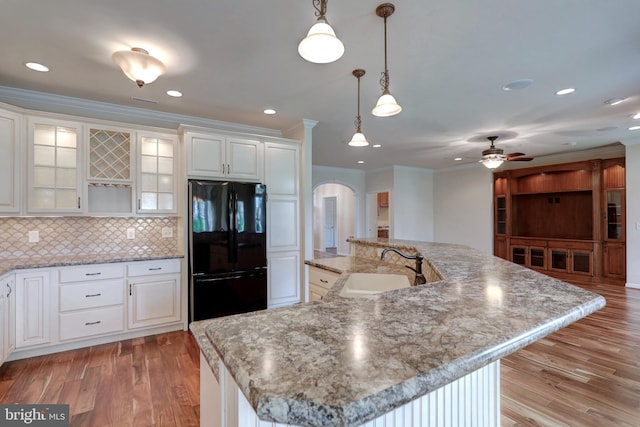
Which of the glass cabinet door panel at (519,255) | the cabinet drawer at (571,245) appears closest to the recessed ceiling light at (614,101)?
the cabinet drawer at (571,245)

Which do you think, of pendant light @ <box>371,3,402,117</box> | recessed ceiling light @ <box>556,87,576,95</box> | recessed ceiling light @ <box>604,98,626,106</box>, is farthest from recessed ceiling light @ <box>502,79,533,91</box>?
pendant light @ <box>371,3,402,117</box>

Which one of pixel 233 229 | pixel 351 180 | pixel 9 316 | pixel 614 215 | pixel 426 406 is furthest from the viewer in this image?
pixel 351 180

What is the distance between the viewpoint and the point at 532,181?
6.64m

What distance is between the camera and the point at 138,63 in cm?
228

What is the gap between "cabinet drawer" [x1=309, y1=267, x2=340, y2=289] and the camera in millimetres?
2472

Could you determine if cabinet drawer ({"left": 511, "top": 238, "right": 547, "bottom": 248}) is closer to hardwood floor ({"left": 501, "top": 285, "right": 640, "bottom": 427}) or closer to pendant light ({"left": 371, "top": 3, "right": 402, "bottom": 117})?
hardwood floor ({"left": 501, "top": 285, "right": 640, "bottom": 427})

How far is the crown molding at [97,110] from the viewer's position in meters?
3.07

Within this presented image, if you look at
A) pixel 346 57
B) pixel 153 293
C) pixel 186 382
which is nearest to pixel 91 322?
pixel 153 293

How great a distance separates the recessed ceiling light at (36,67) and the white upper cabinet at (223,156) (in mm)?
1249

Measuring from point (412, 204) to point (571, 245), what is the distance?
3.38 meters

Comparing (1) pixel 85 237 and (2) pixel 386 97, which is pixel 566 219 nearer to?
(2) pixel 386 97

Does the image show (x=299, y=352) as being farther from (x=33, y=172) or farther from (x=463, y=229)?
(x=463, y=229)

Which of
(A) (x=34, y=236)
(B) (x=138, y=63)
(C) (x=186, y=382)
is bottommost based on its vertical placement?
(C) (x=186, y=382)

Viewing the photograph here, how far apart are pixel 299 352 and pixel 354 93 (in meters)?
3.01
